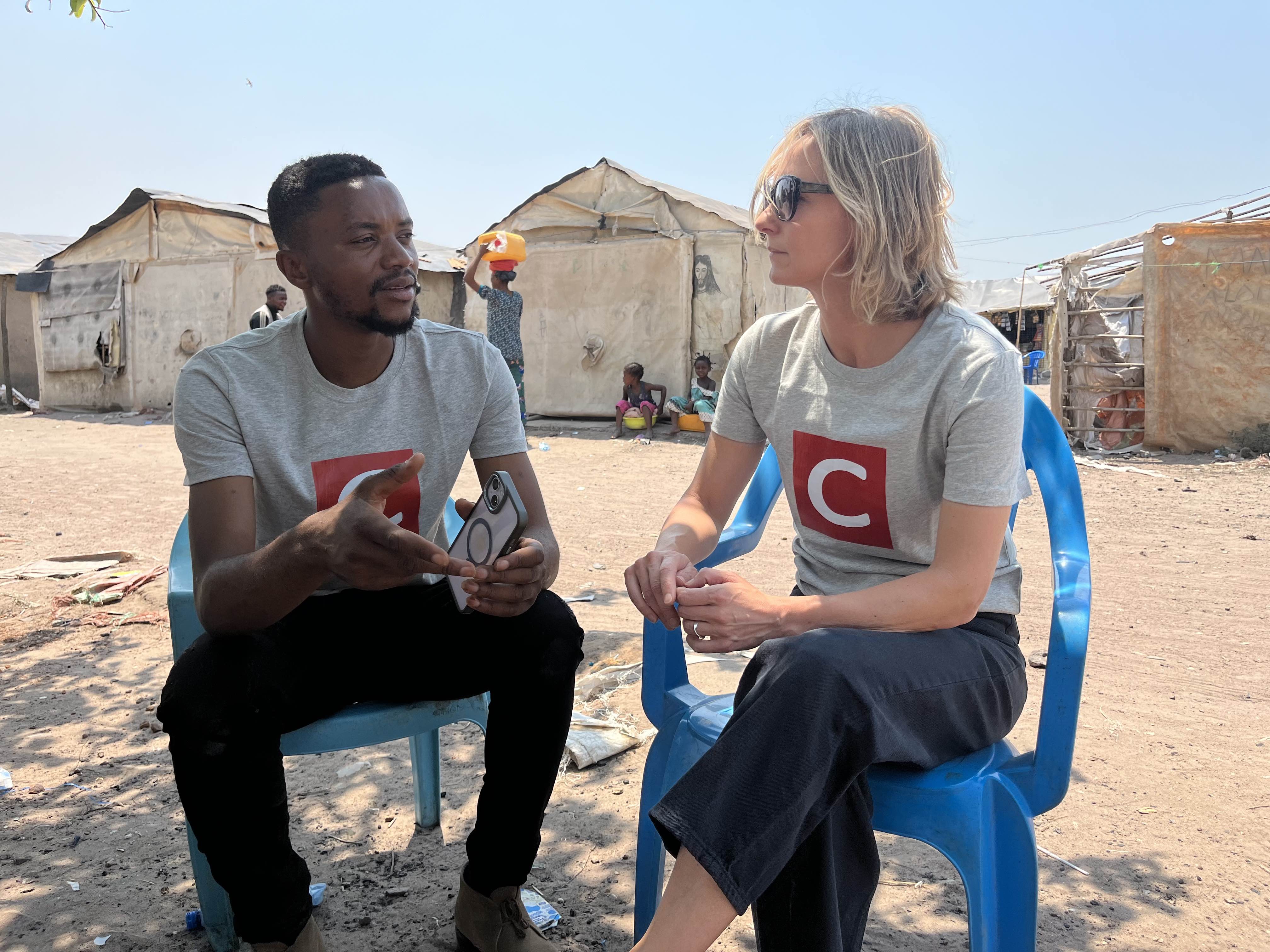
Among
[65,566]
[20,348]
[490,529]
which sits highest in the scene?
[20,348]

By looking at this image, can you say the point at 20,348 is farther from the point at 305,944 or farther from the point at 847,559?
the point at 847,559

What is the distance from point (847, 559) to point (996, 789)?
1.70ft

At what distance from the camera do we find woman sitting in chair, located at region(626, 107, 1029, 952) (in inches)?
54.6

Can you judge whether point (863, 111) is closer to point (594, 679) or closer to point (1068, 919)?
point (1068, 919)

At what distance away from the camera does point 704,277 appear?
1169 centimetres

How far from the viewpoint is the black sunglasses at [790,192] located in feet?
5.87

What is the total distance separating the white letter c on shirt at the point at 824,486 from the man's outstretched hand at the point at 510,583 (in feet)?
1.85

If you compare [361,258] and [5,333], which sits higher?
[5,333]

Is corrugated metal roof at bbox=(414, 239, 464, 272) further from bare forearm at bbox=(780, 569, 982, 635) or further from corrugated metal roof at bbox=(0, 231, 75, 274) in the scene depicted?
bare forearm at bbox=(780, 569, 982, 635)

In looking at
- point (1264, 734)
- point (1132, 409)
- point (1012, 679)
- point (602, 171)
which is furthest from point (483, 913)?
point (602, 171)

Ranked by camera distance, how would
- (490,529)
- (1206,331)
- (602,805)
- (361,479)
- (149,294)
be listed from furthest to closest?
(149,294) → (1206,331) → (602,805) → (361,479) → (490,529)

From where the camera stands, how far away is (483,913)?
189cm

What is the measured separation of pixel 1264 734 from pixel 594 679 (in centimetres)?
217

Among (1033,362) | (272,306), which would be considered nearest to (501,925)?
(272,306)
